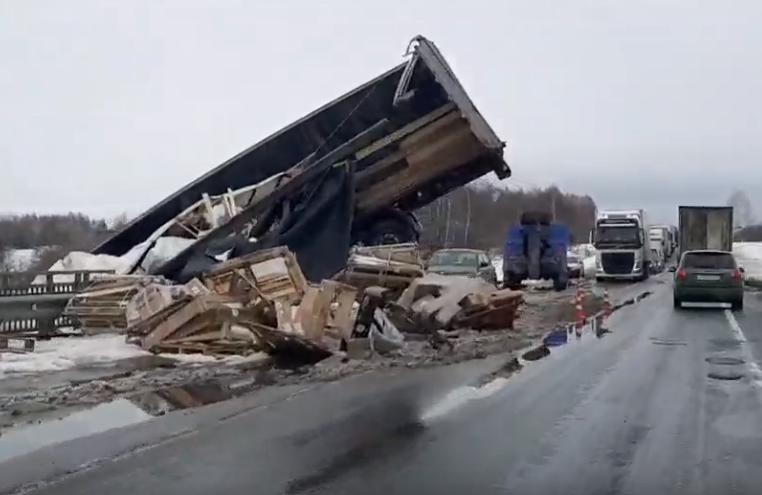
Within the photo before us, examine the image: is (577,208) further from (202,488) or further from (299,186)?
(202,488)

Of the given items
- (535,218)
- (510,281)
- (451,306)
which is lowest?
(510,281)

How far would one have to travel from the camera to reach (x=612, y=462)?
776cm

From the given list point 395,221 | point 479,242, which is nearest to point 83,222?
point 479,242

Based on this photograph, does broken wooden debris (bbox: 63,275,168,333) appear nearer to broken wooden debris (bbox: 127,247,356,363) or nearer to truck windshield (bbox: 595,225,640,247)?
broken wooden debris (bbox: 127,247,356,363)

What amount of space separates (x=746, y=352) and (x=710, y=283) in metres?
11.9

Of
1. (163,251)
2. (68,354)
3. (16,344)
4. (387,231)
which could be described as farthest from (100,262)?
(387,231)

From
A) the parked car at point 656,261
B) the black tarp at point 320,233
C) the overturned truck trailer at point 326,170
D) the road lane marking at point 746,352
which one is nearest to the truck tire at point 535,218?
the road lane marking at point 746,352

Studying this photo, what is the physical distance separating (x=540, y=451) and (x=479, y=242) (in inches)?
3216

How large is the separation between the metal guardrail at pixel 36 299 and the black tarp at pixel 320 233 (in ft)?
9.07

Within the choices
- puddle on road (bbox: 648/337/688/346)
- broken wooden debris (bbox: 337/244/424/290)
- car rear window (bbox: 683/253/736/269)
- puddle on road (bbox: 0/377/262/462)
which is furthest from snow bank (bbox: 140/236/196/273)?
car rear window (bbox: 683/253/736/269)

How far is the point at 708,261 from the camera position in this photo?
91.4 feet

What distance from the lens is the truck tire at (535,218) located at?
36537mm

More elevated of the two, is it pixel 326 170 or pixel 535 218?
pixel 326 170

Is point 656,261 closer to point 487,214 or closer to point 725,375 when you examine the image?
point 487,214
